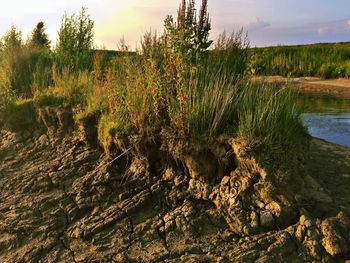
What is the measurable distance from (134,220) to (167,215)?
376 mm

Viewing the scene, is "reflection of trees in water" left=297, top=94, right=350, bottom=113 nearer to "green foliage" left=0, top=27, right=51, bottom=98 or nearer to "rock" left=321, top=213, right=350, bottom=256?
"green foliage" left=0, top=27, right=51, bottom=98

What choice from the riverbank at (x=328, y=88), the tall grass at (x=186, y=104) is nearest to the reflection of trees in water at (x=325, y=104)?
the riverbank at (x=328, y=88)

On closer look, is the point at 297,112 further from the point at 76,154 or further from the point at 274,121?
the point at 76,154

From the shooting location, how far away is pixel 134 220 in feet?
16.1

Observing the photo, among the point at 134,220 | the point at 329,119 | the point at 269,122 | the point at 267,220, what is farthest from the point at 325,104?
the point at 134,220

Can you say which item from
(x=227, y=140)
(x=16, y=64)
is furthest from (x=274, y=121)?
(x=16, y=64)

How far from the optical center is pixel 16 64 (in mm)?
11984

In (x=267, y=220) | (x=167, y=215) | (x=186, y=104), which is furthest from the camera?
(x=186, y=104)

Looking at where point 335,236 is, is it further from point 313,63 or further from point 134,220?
point 313,63

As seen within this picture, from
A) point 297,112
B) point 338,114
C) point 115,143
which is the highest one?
point 297,112

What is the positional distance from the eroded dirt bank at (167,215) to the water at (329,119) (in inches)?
106

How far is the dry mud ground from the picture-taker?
420 centimetres

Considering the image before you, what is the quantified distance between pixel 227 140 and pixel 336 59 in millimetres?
23445

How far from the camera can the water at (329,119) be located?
368 inches
